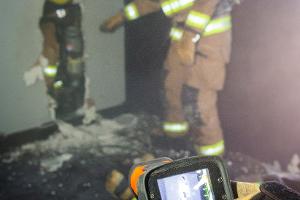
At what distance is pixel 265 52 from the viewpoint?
9.25 feet

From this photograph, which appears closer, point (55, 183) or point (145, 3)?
point (55, 183)

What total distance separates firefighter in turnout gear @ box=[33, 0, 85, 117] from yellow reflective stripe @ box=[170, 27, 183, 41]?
0.84m

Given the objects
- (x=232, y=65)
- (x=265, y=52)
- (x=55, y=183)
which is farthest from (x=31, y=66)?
(x=265, y=52)

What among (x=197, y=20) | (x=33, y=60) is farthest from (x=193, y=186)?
(x=33, y=60)

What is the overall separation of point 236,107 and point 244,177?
0.63m

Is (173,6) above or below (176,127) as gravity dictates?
above

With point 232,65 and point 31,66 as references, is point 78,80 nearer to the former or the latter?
point 31,66

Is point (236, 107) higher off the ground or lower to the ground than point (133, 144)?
higher

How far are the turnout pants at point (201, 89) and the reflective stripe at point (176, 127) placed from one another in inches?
1.2

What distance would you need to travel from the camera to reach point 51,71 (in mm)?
3104

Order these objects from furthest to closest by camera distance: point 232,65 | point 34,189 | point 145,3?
point 145,3 < point 232,65 < point 34,189

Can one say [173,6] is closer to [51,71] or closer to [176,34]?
[176,34]

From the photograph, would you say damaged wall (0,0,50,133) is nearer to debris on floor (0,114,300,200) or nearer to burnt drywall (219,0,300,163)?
debris on floor (0,114,300,200)

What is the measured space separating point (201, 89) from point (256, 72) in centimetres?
48
